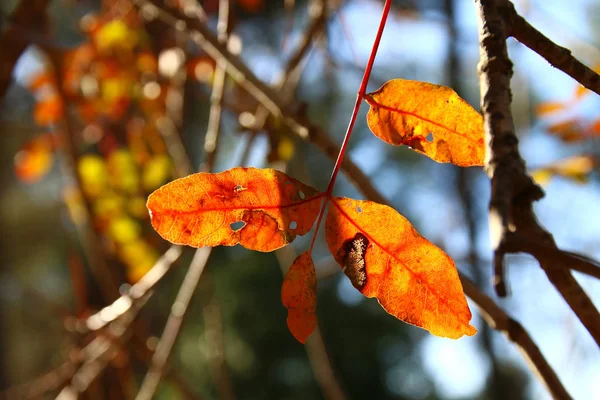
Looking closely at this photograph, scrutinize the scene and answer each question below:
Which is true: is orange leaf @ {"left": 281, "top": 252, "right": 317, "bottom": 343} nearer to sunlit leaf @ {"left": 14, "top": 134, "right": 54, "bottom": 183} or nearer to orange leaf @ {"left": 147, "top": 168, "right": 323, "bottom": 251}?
orange leaf @ {"left": 147, "top": 168, "right": 323, "bottom": 251}

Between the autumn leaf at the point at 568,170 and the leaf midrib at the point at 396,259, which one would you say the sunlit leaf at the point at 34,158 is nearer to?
the autumn leaf at the point at 568,170

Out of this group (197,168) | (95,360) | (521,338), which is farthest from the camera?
(197,168)

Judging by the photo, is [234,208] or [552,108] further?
[552,108]

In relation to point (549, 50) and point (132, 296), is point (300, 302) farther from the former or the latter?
point (132, 296)

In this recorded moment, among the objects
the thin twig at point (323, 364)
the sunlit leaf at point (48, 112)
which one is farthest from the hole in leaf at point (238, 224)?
the sunlit leaf at point (48, 112)

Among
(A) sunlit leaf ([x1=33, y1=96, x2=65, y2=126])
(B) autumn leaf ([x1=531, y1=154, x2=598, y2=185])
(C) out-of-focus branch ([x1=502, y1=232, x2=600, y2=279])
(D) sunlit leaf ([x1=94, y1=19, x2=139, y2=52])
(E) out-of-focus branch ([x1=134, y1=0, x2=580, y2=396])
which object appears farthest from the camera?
(D) sunlit leaf ([x1=94, y1=19, x2=139, y2=52])

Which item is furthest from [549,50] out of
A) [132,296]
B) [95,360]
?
[95,360]

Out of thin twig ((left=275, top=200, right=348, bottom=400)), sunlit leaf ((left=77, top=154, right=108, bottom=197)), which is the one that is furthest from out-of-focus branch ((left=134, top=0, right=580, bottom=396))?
sunlit leaf ((left=77, top=154, right=108, bottom=197))

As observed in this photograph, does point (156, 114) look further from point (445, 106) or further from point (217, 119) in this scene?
point (445, 106)
